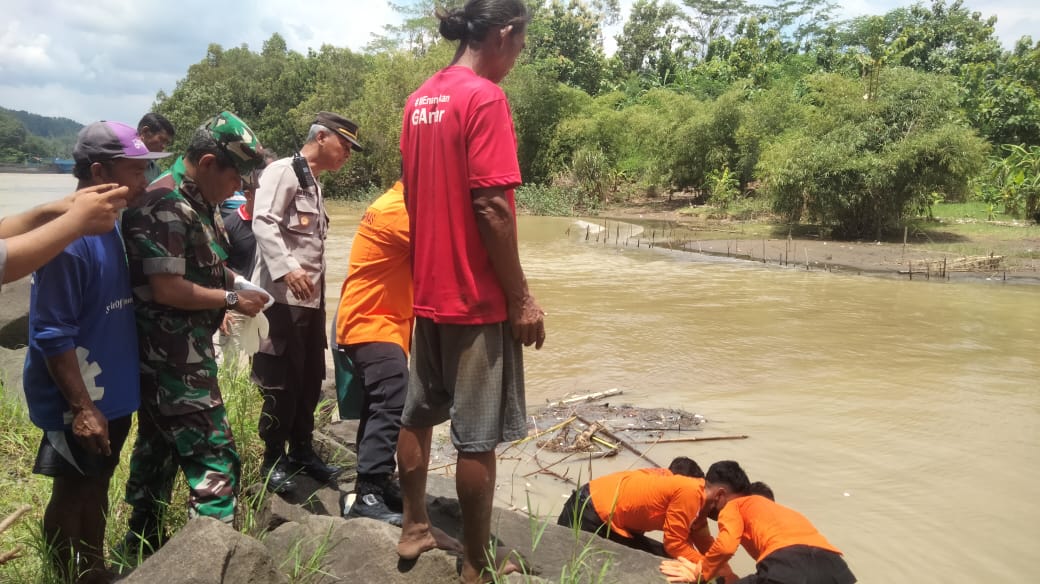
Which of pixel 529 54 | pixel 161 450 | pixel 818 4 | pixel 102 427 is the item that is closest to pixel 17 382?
pixel 161 450

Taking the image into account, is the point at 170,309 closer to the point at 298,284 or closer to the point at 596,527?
the point at 298,284

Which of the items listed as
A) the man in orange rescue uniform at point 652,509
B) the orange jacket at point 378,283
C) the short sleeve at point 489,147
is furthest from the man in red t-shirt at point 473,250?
the man in orange rescue uniform at point 652,509

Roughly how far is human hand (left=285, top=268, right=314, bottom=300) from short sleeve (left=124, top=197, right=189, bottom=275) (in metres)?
0.76

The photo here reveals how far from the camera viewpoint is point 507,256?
215 centimetres

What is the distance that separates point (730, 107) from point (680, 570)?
80.5 feet

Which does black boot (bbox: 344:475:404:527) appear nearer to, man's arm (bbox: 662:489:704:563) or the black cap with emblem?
man's arm (bbox: 662:489:704:563)

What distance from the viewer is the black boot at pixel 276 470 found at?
10.4 ft

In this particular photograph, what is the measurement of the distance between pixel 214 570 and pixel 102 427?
1.97 ft

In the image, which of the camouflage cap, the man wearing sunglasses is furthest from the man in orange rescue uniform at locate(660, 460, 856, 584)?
the camouflage cap

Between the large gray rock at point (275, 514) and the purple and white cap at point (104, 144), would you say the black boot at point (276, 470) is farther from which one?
the purple and white cap at point (104, 144)

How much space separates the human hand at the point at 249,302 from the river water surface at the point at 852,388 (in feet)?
6.86

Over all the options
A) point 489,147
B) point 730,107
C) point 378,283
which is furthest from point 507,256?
point 730,107

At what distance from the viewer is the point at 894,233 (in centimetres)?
1855

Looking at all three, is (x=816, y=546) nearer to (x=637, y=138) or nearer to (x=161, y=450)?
(x=161, y=450)
